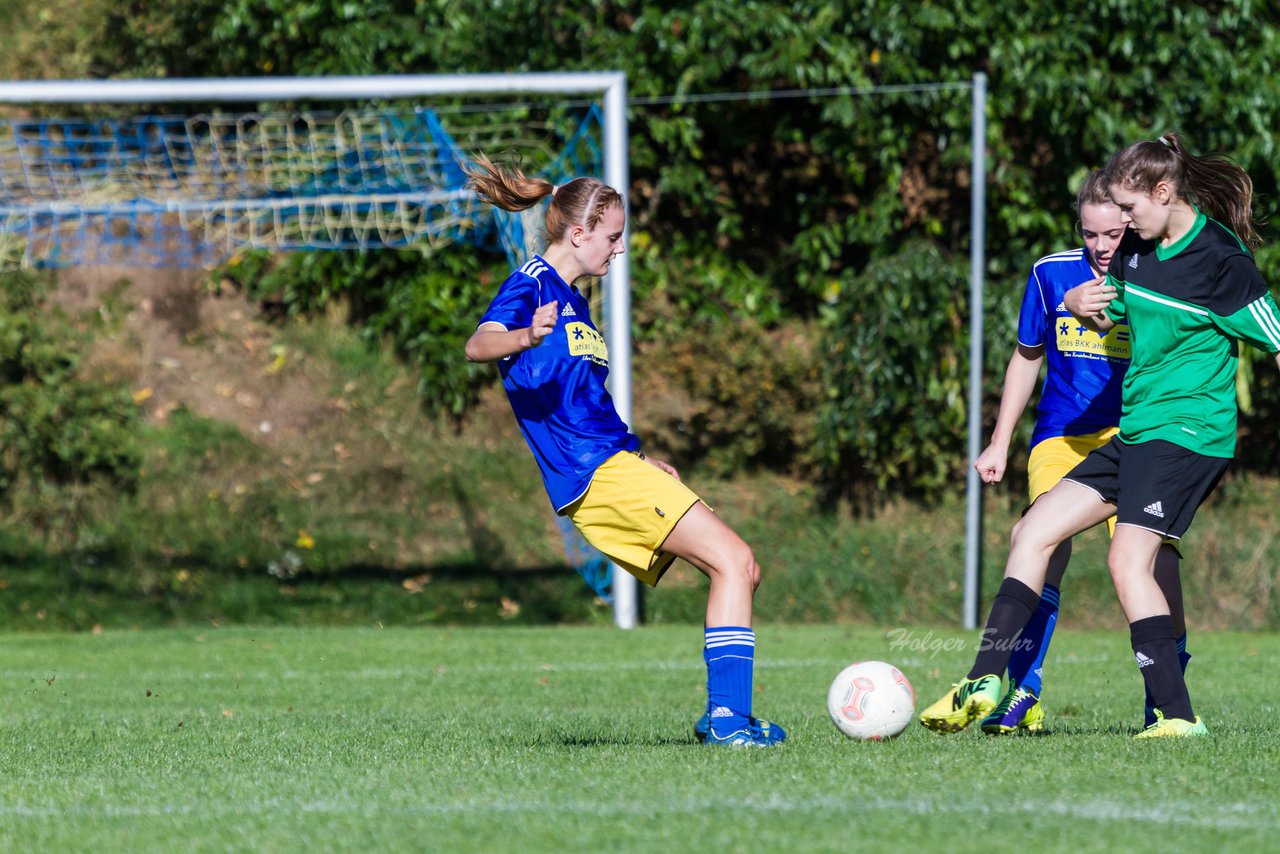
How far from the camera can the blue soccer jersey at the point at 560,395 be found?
4863 millimetres

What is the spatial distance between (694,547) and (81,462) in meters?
9.18

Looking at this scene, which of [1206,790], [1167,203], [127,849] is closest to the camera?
[127,849]

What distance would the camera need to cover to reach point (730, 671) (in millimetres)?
4809

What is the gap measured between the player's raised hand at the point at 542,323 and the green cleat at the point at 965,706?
5.61 feet

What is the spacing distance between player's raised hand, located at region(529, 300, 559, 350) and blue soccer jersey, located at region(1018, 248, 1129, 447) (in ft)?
6.43

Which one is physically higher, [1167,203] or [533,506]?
[1167,203]

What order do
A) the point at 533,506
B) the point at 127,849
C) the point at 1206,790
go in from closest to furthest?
1. the point at 127,849
2. the point at 1206,790
3. the point at 533,506

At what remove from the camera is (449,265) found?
13.0 meters

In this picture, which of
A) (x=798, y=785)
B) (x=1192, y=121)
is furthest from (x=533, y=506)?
(x=798, y=785)

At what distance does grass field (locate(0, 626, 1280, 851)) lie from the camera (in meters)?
3.34

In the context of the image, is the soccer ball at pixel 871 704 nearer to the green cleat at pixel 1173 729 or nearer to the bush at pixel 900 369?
the green cleat at pixel 1173 729

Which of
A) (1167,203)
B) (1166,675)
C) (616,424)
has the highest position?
(1167,203)

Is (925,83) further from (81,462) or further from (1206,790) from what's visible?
(1206,790)

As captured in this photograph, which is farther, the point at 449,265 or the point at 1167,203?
the point at 449,265
